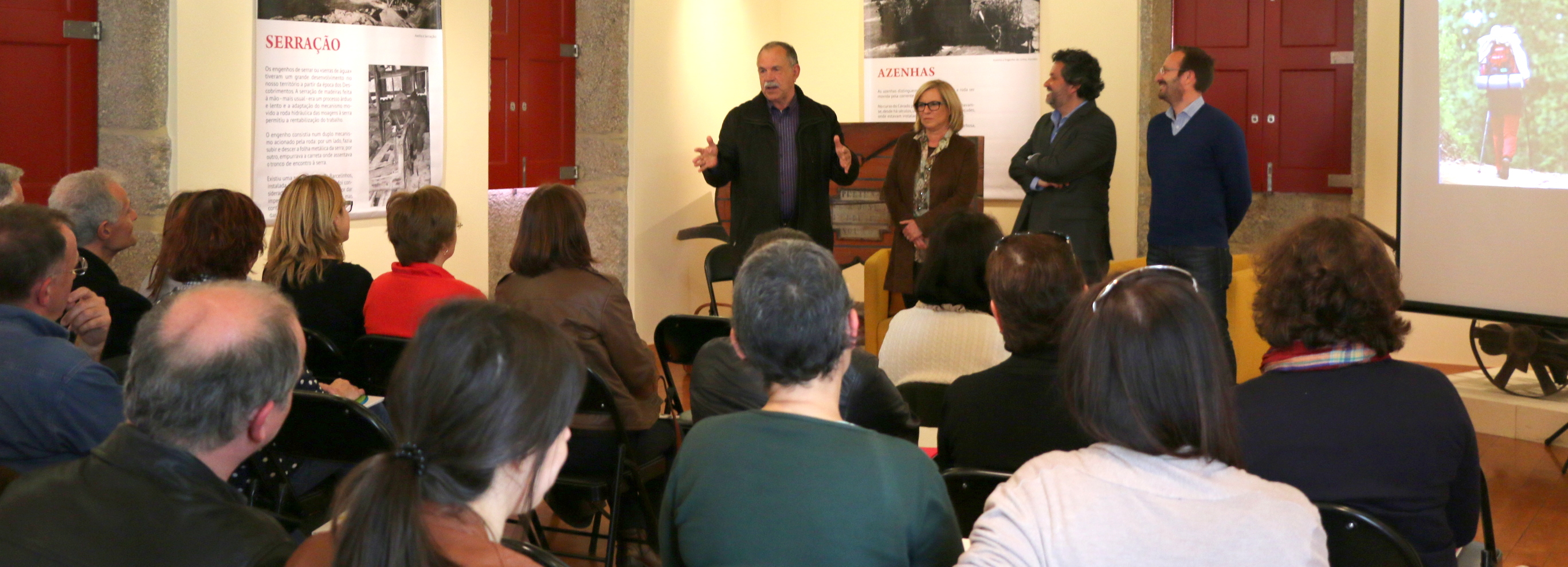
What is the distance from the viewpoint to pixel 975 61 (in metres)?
7.55

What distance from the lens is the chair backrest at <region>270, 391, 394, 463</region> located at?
242 cm

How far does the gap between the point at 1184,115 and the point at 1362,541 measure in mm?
3556

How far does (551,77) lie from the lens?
22.5 ft

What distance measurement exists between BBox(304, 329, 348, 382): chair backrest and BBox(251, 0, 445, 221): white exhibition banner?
67.5 inches

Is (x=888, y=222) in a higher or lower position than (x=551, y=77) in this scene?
lower

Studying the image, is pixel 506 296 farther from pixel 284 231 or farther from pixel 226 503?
pixel 226 503

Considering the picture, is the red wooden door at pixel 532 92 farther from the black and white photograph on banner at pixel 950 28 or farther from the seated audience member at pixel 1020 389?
the seated audience member at pixel 1020 389

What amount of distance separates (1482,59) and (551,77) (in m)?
4.58

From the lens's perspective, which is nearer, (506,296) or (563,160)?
(506,296)

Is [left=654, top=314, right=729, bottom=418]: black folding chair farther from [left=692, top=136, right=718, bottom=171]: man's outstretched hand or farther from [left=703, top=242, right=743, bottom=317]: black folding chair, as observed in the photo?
[left=703, top=242, right=743, bottom=317]: black folding chair

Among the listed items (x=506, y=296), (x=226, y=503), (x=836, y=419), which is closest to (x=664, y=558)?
(x=836, y=419)

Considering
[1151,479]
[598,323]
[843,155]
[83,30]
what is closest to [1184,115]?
[843,155]

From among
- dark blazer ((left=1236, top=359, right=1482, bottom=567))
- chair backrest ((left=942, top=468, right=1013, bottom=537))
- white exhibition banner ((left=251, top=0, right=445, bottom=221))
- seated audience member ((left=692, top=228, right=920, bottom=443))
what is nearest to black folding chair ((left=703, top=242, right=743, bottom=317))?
white exhibition banner ((left=251, top=0, right=445, bottom=221))

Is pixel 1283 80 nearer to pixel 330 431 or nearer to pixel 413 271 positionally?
pixel 413 271
